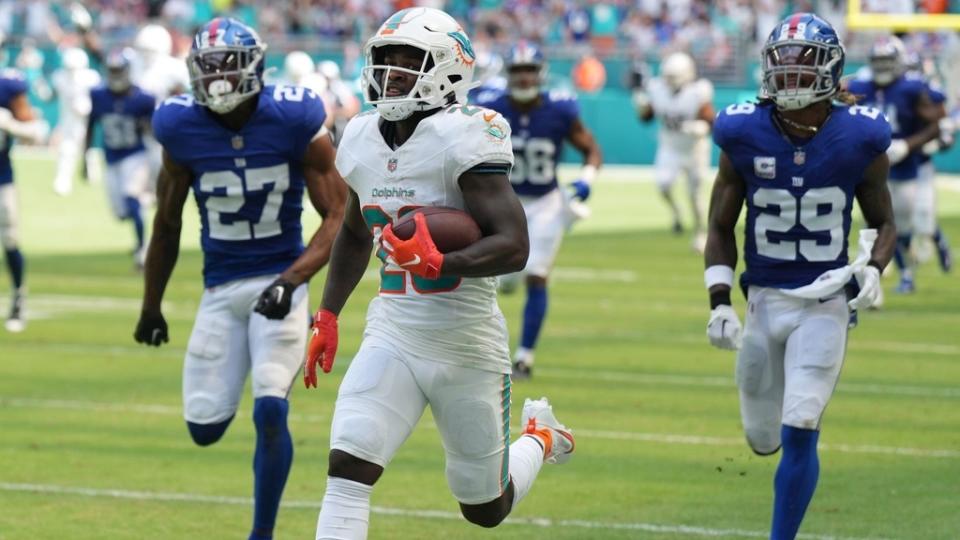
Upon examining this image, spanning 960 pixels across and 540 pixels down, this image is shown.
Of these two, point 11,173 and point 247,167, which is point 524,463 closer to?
point 247,167

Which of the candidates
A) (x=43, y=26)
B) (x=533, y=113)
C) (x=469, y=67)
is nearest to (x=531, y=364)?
(x=533, y=113)

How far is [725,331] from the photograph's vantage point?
590 cm

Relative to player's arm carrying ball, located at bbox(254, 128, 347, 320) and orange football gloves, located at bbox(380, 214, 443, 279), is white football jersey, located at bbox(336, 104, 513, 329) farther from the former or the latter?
player's arm carrying ball, located at bbox(254, 128, 347, 320)

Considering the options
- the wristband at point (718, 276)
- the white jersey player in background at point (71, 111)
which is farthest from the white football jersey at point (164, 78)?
the wristband at point (718, 276)

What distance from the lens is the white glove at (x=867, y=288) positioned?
5797 millimetres

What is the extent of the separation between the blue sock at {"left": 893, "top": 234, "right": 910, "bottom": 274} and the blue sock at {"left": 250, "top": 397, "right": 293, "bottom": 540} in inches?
337

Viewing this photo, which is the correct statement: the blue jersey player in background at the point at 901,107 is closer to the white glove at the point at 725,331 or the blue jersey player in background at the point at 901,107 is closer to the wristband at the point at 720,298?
the wristband at the point at 720,298

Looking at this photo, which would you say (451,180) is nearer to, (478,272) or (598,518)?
(478,272)

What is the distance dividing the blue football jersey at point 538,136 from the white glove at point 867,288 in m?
5.03

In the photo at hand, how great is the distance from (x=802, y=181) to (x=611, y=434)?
9.48 ft

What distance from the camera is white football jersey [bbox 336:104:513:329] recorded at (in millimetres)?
4895

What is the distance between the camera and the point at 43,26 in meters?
36.7

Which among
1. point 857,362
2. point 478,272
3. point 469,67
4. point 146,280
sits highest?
point 469,67

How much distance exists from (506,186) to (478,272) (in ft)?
0.97
